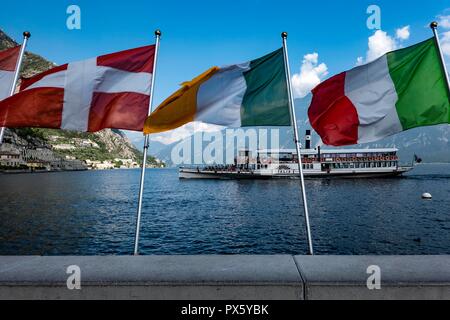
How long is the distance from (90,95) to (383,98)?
654 centimetres

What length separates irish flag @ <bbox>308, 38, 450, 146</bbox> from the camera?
7465mm

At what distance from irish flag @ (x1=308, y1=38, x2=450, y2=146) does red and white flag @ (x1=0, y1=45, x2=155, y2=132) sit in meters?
4.09

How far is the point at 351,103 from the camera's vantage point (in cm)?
793

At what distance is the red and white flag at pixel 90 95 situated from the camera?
782cm

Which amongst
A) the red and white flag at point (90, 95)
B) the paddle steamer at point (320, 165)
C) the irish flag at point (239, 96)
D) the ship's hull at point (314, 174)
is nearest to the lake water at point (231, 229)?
the irish flag at point (239, 96)

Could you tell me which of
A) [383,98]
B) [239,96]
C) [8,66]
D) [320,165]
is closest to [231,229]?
[239,96]

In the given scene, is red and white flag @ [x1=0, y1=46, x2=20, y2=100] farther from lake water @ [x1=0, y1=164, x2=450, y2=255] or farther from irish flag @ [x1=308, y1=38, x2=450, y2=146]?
lake water @ [x1=0, y1=164, x2=450, y2=255]

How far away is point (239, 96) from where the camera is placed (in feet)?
26.4

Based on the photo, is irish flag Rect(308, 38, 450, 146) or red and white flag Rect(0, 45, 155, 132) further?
red and white flag Rect(0, 45, 155, 132)

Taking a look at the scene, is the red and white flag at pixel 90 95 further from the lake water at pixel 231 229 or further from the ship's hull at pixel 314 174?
the ship's hull at pixel 314 174

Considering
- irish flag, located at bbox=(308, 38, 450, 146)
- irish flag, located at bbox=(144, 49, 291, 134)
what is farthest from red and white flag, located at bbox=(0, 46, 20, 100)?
irish flag, located at bbox=(308, 38, 450, 146)

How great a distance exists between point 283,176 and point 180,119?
312ft
